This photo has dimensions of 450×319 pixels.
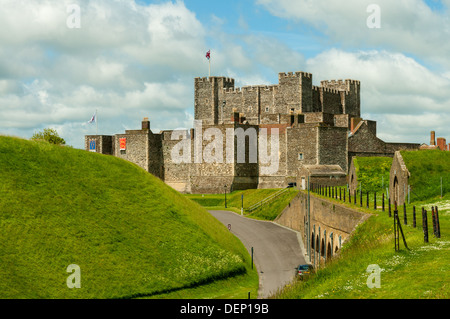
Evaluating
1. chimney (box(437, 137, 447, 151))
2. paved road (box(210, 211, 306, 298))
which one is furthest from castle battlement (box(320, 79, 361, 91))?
paved road (box(210, 211, 306, 298))

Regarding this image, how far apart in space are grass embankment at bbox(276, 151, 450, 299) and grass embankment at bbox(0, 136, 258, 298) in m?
8.34

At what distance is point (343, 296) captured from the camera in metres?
16.9

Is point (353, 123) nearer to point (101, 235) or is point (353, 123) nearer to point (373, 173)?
point (373, 173)

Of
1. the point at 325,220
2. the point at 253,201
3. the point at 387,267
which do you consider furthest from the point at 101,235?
the point at 253,201

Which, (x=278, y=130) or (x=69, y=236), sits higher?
(x=278, y=130)

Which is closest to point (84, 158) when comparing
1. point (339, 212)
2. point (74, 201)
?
point (74, 201)

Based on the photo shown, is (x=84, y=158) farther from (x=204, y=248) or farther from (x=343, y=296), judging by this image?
(x=343, y=296)

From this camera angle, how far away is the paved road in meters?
37.3

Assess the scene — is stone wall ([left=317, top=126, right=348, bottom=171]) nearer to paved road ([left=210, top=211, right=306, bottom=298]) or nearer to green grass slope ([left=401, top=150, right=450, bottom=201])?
paved road ([left=210, top=211, right=306, bottom=298])

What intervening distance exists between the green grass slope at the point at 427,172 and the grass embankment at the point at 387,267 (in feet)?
23.3

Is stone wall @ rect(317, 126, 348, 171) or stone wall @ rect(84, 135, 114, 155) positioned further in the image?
stone wall @ rect(84, 135, 114, 155)
